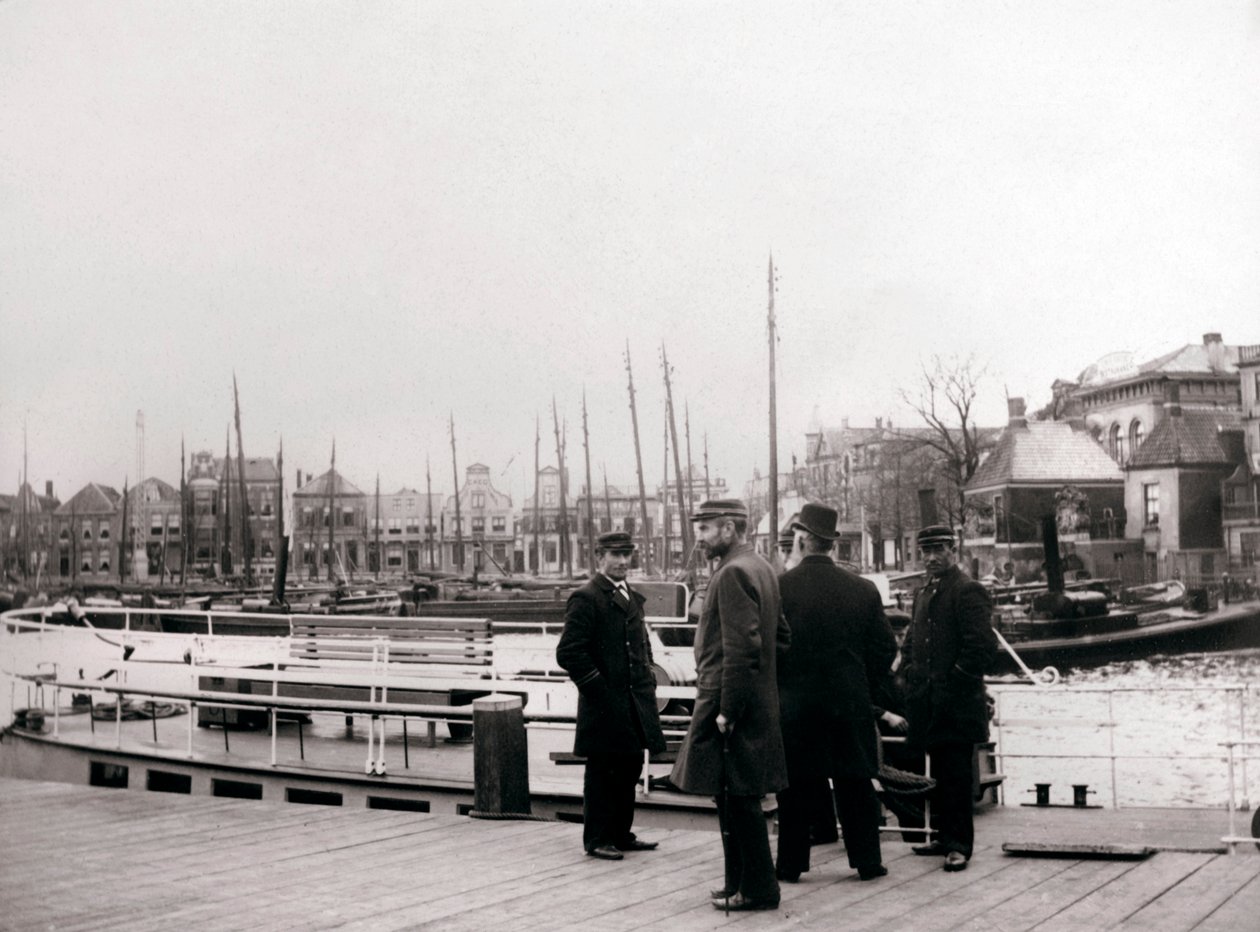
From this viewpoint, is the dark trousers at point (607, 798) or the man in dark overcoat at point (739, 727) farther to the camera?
the dark trousers at point (607, 798)

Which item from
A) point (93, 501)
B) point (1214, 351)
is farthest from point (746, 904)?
point (93, 501)

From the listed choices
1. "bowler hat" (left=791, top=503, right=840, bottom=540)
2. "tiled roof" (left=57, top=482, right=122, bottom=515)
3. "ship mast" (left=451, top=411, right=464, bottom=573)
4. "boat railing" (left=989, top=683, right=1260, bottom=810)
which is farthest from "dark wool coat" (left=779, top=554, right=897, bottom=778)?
"boat railing" (left=989, top=683, right=1260, bottom=810)

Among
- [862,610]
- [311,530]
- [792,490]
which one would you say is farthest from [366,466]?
[862,610]

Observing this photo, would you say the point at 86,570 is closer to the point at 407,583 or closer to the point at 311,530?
the point at 311,530

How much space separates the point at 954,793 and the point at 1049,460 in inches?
151

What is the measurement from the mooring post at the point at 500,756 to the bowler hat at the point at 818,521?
73.7 inches

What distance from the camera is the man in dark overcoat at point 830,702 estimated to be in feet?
13.6

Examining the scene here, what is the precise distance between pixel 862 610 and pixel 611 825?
4.57 ft

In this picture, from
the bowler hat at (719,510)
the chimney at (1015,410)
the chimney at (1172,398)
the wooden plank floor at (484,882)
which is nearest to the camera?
the wooden plank floor at (484,882)

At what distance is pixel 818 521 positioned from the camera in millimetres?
4289

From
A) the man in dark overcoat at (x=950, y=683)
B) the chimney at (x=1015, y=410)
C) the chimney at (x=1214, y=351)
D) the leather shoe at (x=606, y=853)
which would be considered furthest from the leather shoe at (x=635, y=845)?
the chimney at (x=1015, y=410)

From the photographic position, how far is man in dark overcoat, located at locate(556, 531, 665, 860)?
4.61 meters

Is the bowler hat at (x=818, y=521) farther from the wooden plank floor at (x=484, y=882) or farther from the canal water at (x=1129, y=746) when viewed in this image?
the canal water at (x=1129, y=746)

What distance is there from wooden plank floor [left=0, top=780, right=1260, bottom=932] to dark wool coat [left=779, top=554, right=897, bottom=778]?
45cm
